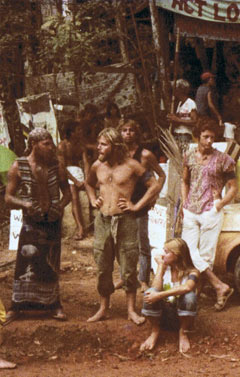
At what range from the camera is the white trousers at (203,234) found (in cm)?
750

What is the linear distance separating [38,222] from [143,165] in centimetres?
144

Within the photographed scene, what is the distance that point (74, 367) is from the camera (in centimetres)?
630

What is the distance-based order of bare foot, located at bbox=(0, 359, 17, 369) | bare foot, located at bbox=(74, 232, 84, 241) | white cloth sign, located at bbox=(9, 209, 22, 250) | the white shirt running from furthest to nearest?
1. the white shirt
2. bare foot, located at bbox=(74, 232, 84, 241)
3. white cloth sign, located at bbox=(9, 209, 22, 250)
4. bare foot, located at bbox=(0, 359, 17, 369)

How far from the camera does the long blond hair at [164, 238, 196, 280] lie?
6602 mm

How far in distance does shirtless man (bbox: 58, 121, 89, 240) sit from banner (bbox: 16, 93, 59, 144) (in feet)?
1.02

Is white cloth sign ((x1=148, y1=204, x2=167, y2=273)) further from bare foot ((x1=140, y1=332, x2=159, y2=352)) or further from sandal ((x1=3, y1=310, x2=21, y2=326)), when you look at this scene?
sandal ((x1=3, y1=310, x2=21, y2=326))

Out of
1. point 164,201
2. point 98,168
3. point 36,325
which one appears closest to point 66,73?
point 164,201

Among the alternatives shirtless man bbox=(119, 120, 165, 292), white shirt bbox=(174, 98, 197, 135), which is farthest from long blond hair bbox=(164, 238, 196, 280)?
white shirt bbox=(174, 98, 197, 135)

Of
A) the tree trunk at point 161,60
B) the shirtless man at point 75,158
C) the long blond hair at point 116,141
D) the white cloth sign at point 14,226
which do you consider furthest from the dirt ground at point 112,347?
the tree trunk at point 161,60

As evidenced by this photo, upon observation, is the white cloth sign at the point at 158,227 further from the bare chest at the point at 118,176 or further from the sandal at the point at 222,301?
the bare chest at the point at 118,176

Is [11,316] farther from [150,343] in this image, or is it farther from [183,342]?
[183,342]

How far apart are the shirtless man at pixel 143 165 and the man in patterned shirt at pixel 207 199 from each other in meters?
0.41

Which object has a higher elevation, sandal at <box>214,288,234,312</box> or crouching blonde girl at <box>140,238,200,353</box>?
crouching blonde girl at <box>140,238,200,353</box>

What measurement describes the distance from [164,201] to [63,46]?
3.44 meters
